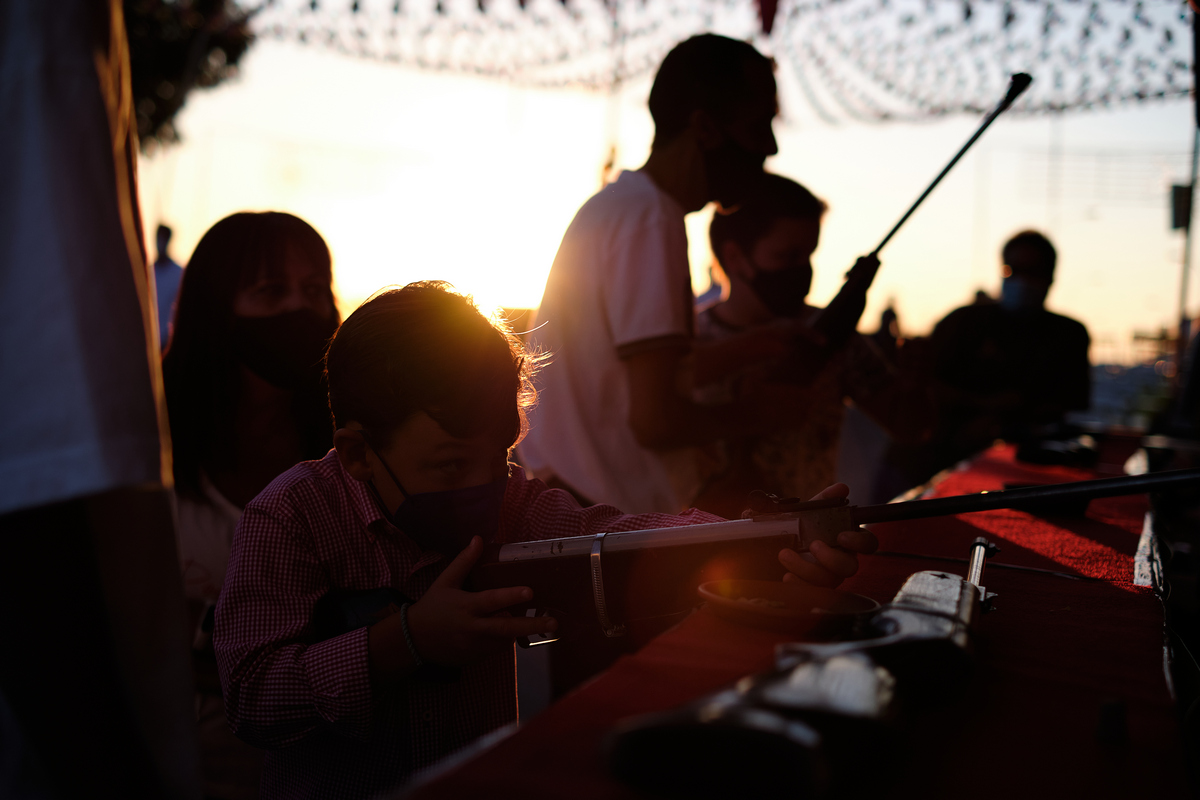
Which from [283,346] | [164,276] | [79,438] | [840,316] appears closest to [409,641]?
[79,438]

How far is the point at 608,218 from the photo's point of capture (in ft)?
5.68

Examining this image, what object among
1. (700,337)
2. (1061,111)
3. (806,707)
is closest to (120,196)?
(806,707)

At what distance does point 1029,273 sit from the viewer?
3.93 m

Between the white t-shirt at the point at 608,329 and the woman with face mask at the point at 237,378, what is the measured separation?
498 millimetres

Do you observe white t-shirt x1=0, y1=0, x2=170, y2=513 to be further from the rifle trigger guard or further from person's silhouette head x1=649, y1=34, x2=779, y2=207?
person's silhouette head x1=649, y1=34, x2=779, y2=207

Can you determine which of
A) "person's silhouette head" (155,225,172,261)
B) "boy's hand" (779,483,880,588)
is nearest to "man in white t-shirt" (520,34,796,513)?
"boy's hand" (779,483,880,588)

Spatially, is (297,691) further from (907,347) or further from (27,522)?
(907,347)

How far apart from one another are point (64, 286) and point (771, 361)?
1737 millimetres

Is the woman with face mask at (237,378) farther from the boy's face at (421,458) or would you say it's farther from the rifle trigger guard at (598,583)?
the rifle trigger guard at (598,583)

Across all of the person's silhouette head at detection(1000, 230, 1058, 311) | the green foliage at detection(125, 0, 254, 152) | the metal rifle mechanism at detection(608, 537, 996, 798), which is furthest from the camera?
the green foliage at detection(125, 0, 254, 152)

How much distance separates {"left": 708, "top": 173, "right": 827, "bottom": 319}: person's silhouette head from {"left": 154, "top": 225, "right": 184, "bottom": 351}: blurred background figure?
8.00ft

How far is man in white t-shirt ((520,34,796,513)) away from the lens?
5.56 ft

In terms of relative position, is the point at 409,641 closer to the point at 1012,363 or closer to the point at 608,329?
the point at 608,329

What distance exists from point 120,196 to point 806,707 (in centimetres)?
60
